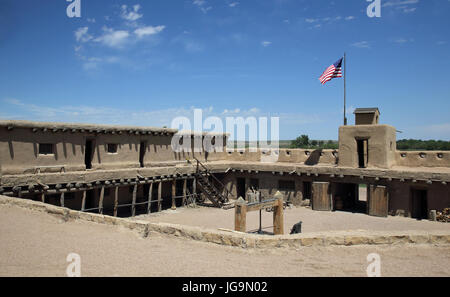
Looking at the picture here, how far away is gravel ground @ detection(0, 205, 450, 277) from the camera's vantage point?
5988 mm

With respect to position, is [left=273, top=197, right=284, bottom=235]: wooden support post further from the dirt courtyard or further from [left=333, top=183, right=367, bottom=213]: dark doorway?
[left=333, top=183, right=367, bottom=213]: dark doorway

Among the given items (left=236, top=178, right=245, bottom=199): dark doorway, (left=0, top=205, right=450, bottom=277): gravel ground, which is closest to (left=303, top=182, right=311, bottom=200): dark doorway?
(left=236, top=178, right=245, bottom=199): dark doorway

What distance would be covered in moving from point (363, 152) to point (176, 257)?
19.8m

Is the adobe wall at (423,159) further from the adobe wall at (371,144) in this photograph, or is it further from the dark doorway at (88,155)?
the dark doorway at (88,155)

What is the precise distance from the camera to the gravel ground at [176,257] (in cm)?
599

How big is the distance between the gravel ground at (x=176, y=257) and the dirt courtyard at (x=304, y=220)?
9.88 metres

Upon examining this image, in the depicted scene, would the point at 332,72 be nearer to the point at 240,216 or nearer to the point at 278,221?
the point at 278,221

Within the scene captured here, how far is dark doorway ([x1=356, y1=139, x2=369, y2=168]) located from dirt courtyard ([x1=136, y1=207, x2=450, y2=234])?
12.1 ft

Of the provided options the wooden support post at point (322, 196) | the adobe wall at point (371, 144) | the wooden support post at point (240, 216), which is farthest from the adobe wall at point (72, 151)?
the adobe wall at point (371, 144)

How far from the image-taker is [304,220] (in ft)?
64.7

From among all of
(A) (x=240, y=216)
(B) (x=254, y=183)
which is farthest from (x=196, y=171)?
(A) (x=240, y=216)
